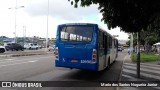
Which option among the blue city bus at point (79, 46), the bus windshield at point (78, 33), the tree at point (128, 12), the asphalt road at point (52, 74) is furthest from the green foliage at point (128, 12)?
the bus windshield at point (78, 33)

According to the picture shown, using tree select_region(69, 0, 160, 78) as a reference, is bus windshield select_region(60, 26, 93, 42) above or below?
below

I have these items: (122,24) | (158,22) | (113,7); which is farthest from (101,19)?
(158,22)

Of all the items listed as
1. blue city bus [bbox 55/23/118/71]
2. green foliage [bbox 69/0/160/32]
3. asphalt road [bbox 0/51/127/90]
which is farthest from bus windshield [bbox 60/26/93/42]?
green foliage [bbox 69/0/160/32]

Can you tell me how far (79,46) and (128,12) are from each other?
5598 mm

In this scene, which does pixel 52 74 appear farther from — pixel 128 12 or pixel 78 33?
pixel 128 12

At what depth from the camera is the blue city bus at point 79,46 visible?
16.0 meters

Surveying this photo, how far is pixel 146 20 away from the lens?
11.4 metres

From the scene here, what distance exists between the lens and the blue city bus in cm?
1600

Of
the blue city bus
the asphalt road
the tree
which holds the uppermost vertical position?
the tree

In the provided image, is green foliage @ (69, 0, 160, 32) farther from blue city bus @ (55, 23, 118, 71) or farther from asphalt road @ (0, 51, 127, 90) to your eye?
blue city bus @ (55, 23, 118, 71)

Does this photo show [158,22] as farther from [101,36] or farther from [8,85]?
[101,36]

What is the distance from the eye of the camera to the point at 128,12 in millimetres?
11016

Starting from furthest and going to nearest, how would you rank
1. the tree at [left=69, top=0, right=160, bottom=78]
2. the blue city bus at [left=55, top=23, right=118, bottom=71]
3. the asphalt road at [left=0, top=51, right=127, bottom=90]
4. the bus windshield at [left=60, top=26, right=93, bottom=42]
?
the bus windshield at [left=60, top=26, right=93, bottom=42]
the blue city bus at [left=55, top=23, right=118, bottom=71]
the asphalt road at [left=0, top=51, right=127, bottom=90]
the tree at [left=69, top=0, right=160, bottom=78]

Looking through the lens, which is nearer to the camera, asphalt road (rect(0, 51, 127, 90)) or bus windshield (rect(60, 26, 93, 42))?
asphalt road (rect(0, 51, 127, 90))
